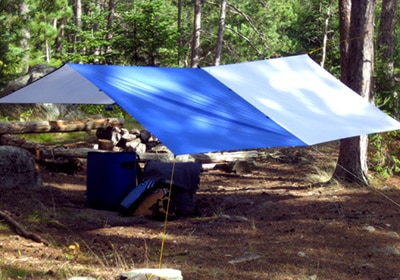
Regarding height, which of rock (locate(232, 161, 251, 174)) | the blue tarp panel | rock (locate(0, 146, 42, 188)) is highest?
the blue tarp panel

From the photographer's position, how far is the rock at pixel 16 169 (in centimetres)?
775

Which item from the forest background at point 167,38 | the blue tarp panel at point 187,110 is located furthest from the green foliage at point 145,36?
the blue tarp panel at point 187,110

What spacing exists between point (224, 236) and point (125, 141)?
20.8 feet

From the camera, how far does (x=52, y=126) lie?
38.5ft

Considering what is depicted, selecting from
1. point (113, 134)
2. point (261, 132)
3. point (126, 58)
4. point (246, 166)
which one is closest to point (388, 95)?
point (246, 166)

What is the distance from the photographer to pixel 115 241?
576 cm

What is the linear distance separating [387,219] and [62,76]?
3980mm

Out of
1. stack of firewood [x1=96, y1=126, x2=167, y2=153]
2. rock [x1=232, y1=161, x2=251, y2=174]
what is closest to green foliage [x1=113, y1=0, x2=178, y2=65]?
stack of firewood [x1=96, y1=126, x2=167, y2=153]

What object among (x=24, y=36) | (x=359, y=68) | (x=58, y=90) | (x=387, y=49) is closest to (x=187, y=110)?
(x=58, y=90)

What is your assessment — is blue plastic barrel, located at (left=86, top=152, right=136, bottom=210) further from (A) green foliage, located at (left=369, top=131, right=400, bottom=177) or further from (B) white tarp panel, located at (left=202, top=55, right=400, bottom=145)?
(A) green foliage, located at (left=369, top=131, right=400, bottom=177)

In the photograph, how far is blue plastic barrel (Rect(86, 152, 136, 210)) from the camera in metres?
7.17

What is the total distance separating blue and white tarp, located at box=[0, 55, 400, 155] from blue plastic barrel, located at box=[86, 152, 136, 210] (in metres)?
1.05

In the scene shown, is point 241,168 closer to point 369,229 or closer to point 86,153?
point 86,153

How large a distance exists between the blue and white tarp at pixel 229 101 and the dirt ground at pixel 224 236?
3.18 ft
